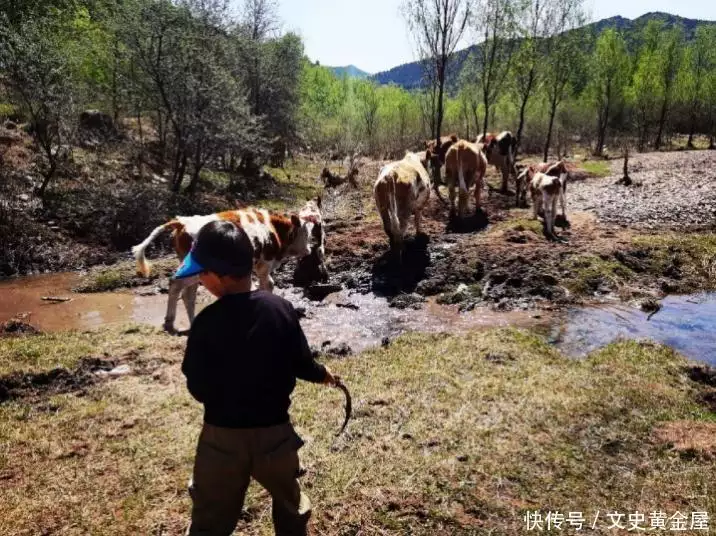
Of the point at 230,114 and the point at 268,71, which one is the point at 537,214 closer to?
the point at 230,114

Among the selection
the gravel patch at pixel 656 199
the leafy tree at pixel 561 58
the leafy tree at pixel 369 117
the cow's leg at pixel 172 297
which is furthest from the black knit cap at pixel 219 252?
the leafy tree at pixel 369 117

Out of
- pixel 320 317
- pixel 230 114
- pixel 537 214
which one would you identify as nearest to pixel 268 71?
pixel 230 114

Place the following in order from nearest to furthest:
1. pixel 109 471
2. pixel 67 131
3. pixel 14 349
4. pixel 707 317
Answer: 1. pixel 109 471
2. pixel 14 349
3. pixel 707 317
4. pixel 67 131

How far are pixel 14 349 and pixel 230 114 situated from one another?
13.8 metres

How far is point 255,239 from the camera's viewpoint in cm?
711

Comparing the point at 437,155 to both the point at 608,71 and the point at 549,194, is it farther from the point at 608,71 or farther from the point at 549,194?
the point at 608,71

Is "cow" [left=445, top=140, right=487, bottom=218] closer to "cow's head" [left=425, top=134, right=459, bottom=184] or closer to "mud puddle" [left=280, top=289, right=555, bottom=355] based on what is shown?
"cow's head" [left=425, top=134, right=459, bottom=184]

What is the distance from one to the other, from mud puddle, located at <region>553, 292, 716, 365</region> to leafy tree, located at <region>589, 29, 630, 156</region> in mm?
33304

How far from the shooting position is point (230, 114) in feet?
62.1

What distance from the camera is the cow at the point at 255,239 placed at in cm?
667

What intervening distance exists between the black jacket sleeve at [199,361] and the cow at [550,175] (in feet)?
39.6

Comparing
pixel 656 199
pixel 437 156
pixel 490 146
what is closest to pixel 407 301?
pixel 437 156

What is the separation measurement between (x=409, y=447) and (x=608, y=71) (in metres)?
41.2

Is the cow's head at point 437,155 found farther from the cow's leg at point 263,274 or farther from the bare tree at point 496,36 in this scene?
the cow's leg at point 263,274
